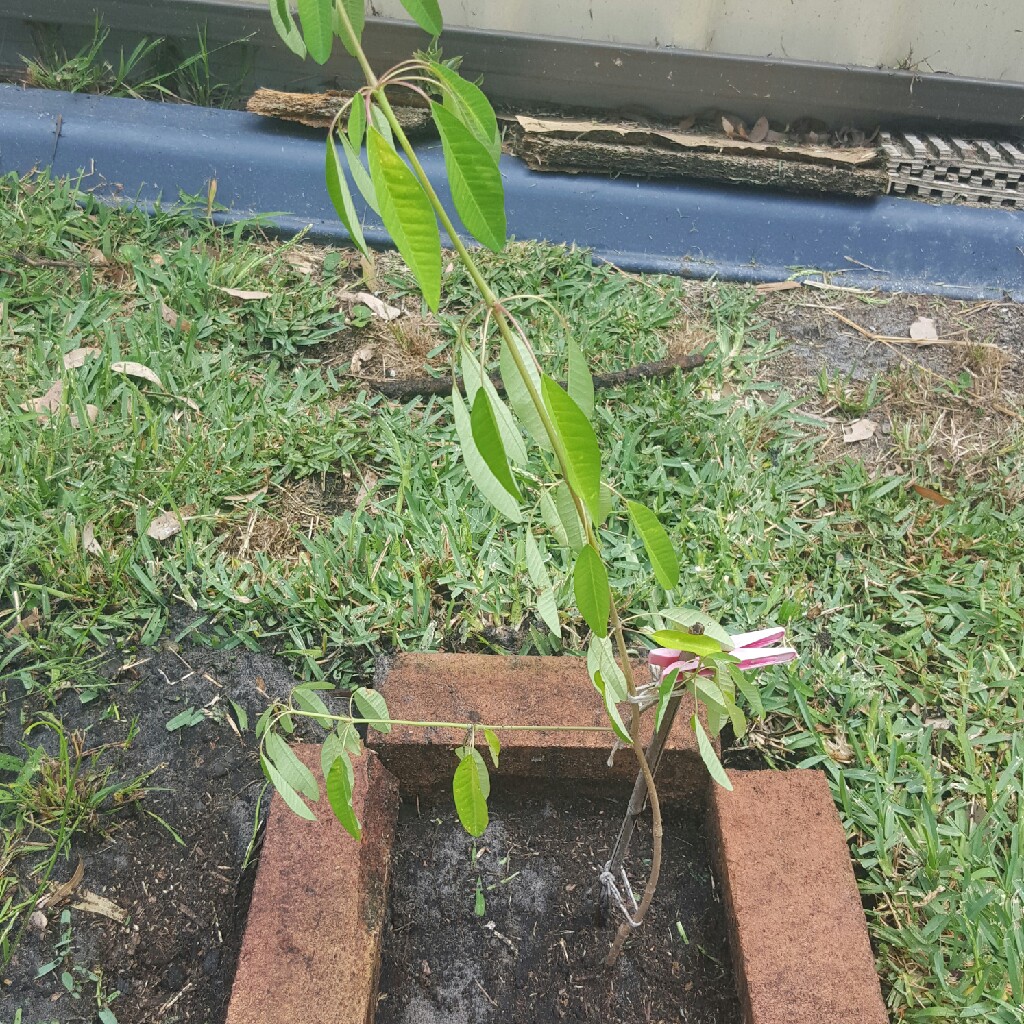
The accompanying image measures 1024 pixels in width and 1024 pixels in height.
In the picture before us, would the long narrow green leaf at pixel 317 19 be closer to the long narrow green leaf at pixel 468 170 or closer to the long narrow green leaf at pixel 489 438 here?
the long narrow green leaf at pixel 468 170

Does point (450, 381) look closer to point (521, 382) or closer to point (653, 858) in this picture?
point (653, 858)

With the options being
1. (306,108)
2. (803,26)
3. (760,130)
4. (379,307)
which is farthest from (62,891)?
(803,26)

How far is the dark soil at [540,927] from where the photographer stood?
1448mm

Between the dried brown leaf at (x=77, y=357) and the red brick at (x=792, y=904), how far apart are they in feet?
5.81

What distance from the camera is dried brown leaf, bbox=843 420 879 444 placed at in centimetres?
238

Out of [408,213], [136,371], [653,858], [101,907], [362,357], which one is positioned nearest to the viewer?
[408,213]

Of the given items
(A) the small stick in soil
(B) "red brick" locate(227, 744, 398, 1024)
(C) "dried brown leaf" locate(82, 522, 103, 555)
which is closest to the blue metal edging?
(A) the small stick in soil

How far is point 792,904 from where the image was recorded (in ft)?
4.67

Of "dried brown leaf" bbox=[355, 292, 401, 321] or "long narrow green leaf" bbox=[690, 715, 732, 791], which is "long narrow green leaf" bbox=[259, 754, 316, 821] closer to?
"long narrow green leaf" bbox=[690, 715, 732, 791]

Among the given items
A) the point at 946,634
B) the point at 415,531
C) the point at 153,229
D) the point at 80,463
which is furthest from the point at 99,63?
the point at 946,634

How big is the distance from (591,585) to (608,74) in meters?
2.51

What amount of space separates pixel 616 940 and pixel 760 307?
1885mm

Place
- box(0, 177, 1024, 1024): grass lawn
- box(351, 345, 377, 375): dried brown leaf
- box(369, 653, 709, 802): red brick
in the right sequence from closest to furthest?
box(369, 653, 709, 802): red brick, box(0, 177, 1024, 1024): grass lawn, box(351, 345, 377, 375): dried brown leaf

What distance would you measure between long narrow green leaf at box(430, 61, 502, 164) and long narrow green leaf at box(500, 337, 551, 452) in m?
0.15
